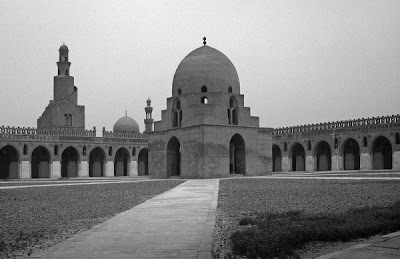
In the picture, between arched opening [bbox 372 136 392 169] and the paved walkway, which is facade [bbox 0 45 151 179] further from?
the paved walkway

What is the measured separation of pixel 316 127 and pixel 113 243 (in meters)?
46.1

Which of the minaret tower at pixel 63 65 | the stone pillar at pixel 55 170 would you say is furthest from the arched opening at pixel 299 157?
the minaret tower at pixel 63 65

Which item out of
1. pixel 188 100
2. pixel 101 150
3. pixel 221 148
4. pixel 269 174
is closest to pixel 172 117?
pixel 188 100

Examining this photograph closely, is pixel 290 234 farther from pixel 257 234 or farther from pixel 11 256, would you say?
pixel 11 256

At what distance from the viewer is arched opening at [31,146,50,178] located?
50331 millimetres

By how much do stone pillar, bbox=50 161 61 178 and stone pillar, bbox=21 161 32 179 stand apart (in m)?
2.46

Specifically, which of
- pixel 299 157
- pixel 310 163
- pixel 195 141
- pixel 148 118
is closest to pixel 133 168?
pixel 148 118

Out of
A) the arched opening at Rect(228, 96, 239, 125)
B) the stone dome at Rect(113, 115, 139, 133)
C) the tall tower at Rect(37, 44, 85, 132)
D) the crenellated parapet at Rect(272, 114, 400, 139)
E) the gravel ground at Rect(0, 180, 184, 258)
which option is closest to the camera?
the gravel ground at Rect(0, 180, 184, 258)

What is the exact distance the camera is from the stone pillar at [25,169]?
4644cm

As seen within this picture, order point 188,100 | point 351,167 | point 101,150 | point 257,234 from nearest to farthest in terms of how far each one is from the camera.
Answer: point 257,234 → point 188,100 → point 351,167 → point 101,150

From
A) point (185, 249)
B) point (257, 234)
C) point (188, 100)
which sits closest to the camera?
point (185, 249)

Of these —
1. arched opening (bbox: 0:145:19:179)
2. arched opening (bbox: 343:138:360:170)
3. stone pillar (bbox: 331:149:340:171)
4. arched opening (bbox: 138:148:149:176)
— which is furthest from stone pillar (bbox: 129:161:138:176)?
arched opening (bbox: 343:138:360:170)

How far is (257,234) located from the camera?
23.2 feet

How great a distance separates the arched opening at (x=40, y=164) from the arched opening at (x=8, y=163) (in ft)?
7.76
